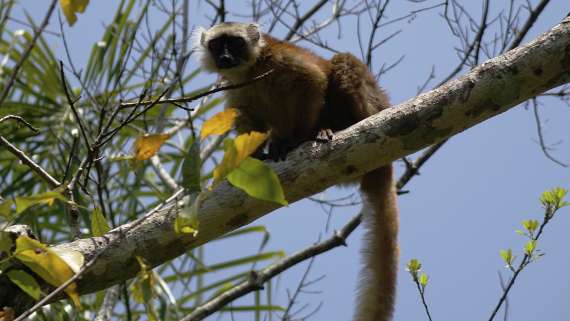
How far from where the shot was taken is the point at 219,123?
244cm

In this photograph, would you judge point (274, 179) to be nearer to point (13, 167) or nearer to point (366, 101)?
point (366, 101)

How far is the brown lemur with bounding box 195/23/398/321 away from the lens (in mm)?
5250

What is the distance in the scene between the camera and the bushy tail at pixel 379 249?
16.4 ft

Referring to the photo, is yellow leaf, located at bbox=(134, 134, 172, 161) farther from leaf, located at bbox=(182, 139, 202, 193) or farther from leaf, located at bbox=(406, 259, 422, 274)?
leaf, located at bbox=(406, 259, 422, 274)

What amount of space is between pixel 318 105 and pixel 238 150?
3.60 meters

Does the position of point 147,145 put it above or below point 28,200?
above

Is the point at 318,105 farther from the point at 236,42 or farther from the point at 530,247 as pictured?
the point at 530,247

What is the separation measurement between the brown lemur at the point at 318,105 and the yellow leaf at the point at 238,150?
2.83 meters

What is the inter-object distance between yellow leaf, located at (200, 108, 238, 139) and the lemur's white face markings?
3971 millimetres

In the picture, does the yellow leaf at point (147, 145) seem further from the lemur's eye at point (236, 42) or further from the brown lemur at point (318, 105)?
the lemur's eye at point (236, 42)

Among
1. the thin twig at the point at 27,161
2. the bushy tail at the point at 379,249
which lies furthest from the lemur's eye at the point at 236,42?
the thin twig at the point at 27,161

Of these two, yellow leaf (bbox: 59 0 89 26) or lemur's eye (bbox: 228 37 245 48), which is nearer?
yellow leaf (bbox: 59 0 89 26)

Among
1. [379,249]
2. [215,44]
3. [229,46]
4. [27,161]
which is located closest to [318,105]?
[379,249]

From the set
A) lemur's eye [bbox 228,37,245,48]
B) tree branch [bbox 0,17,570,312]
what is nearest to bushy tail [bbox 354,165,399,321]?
tree branch [bbox 0,17,570,312]
